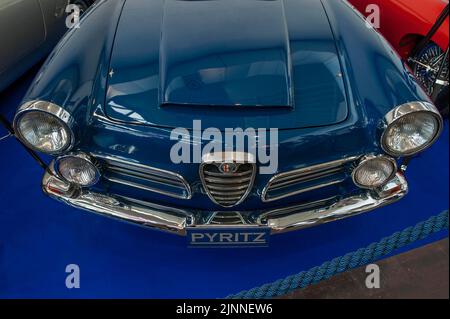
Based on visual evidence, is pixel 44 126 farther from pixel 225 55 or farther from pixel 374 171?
pixel 374 171

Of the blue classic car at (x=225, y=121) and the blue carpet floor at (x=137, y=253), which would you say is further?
the blue carpet floor at (x=137, y=253)

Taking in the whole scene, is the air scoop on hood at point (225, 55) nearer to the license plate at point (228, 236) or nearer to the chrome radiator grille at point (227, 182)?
the chrome radiator grille at point (227, 182)

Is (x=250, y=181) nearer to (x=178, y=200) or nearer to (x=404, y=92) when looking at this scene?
(x=178, y=200)

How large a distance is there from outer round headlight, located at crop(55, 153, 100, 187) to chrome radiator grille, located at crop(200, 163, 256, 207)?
1.39 feet

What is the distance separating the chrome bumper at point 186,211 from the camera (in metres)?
1.63

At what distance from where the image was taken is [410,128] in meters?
1.54

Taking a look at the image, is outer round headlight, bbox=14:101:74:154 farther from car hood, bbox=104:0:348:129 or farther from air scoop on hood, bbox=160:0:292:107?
air scoop on hood, bbox=160:0:292:107

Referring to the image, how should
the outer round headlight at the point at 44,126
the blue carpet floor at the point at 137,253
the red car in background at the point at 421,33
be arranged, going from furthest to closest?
the red car in background at the point at 421,33 < the blue carpet floor at the point at 137,253 < the outer round headlight at the point at 44,126

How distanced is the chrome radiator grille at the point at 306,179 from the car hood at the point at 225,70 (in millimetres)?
173

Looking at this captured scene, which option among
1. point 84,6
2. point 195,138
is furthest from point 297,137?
point 84,6

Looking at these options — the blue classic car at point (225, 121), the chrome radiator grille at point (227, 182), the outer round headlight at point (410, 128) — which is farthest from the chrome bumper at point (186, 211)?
the outer round headlight at point (410, 128)

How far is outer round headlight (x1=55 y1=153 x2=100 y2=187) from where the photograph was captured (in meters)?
1.53

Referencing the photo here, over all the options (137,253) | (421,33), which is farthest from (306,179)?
(421,33)

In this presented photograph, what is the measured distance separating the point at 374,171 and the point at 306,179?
275mm
